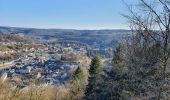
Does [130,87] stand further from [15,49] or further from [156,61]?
[15,49]

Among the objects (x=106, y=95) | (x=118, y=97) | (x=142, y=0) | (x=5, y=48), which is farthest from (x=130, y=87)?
(x=5, y=48)

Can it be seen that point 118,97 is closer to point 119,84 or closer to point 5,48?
point 119,84

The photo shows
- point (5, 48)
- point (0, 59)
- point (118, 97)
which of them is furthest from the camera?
point (5, 48)

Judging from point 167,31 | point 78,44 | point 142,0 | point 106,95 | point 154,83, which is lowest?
point 78,44

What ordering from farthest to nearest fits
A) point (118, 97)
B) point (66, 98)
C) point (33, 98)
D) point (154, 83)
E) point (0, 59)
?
point (0, 59) < point (66, 98) < point (33, 98) < point (118, 97) < point (154, 83)

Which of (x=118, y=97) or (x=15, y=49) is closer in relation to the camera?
(x=118, y=97)

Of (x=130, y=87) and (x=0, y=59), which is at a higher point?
(x=130, y=87)

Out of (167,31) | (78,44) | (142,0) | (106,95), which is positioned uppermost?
(142,0)

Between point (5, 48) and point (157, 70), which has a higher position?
point (157, 70)

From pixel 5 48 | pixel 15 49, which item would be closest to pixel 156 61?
pixel 5 48
